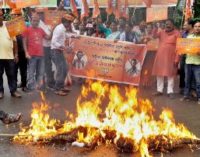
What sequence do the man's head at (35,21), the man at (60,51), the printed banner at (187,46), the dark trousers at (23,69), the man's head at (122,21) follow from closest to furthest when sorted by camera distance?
the printed banner at (187,46)
the man at (60,51)
the man's head at (35,21)
the dark trousers at (23,69)
the man's head at (122,21)

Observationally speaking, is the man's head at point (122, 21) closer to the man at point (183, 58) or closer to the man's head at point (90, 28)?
the man's head at point (90, 28)

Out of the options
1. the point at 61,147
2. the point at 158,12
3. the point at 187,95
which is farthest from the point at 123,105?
the point at 158,12

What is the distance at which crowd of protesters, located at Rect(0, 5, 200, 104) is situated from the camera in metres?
10.9

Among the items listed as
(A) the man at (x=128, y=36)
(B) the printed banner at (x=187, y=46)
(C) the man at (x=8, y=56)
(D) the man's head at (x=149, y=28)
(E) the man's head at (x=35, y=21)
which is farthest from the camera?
(D) the man's head at (x=149, y=28)

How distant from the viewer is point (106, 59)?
40.5 ft

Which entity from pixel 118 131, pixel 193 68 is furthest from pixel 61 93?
pixel 118 131

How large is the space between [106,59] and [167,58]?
180 centimetres

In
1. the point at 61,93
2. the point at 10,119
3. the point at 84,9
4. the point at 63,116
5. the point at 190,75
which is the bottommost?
the point at 61,93

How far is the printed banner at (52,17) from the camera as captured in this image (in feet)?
39.9

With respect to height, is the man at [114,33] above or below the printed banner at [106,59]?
above

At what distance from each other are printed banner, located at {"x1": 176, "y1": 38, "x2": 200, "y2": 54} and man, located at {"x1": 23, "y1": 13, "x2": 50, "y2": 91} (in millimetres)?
3192

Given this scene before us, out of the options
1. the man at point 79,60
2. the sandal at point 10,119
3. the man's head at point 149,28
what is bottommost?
the sandal at point 10,119

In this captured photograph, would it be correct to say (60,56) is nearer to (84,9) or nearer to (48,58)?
(48,58)

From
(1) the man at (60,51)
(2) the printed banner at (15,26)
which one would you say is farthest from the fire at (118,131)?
(1) the man at (60,51)
